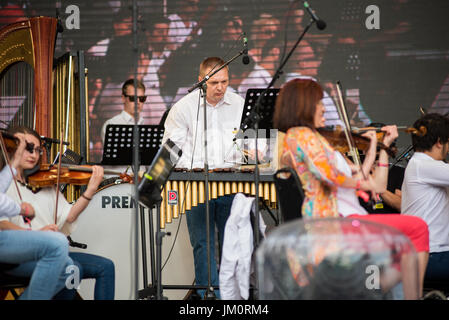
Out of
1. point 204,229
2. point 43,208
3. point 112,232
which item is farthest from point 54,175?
point 204,229

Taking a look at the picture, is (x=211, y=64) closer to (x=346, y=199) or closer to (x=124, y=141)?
(x=124, y=141)

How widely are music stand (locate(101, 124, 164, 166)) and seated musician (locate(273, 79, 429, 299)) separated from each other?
144 cm

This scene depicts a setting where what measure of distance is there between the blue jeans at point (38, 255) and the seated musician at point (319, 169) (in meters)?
1.39

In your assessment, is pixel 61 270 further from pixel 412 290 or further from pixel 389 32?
pixel 389 32

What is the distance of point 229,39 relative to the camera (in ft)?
24.7

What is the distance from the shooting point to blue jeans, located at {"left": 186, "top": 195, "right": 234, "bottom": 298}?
5043 mm

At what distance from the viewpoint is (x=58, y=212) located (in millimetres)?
4133

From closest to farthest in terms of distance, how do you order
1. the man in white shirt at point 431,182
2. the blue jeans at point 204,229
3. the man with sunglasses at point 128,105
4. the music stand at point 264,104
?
the man in white shirt at point 431,182 → the music stand at point 264,104 → the blue jeans at point 204,229 → the man with sunglasses at point 128,105

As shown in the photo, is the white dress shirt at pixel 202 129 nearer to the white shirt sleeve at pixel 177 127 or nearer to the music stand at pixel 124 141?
the white shirt sleeve at pixel 177 127

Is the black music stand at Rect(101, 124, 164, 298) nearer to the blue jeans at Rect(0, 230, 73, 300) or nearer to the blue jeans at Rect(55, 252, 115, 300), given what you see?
the blue jeans at Rect(55, 252, 115, 300)

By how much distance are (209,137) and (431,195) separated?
6.46 ft

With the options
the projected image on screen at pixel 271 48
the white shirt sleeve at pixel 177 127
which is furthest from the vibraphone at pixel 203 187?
the projected image on screen at pixel 271 48

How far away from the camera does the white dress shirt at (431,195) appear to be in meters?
4.12
